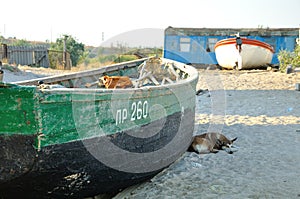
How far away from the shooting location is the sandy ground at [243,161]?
384 centimetres

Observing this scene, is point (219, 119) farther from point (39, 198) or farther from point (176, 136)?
point (39, 198)

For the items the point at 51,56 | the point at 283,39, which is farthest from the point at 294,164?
the point at 51,56

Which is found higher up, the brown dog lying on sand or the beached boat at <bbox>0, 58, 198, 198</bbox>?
the beached boat at <bbox>0, 58, 198, 198</bbox>

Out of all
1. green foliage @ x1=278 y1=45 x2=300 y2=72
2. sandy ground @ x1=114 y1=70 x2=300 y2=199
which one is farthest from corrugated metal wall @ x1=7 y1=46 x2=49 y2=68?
sandy ground @ x1=114 y1=70 x2=300 y2=199

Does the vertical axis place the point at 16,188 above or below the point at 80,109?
below

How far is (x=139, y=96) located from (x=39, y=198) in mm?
1279

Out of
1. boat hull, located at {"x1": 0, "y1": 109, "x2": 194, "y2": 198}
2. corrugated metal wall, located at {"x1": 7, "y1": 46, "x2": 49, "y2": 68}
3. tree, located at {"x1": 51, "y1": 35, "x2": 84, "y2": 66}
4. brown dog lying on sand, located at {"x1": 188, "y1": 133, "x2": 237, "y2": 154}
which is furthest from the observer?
tree, located at {"x1": 51, "y1": 35, "x2": 84, "y2": 66}

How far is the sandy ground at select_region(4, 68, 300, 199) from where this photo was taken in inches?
151

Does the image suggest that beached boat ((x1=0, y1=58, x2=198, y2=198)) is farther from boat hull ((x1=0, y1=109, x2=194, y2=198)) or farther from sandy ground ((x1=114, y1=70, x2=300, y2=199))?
sandy ground ((x1=114, y1=70, x2=300, y2=199))

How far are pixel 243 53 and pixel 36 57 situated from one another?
14.1 meters

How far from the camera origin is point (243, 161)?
4.93 m

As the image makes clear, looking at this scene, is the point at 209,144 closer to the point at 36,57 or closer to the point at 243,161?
the point at 243,161

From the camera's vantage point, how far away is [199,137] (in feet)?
18.1

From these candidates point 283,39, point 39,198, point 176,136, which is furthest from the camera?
point 283,39
